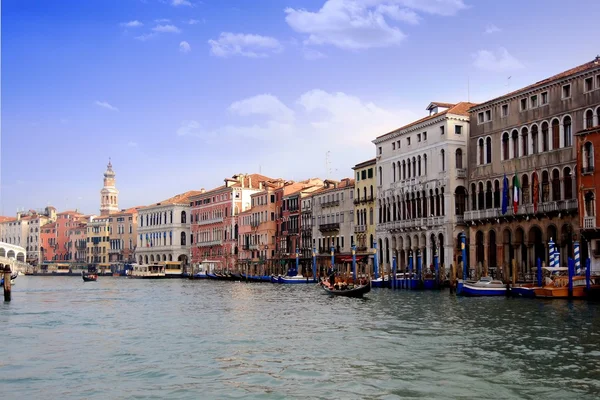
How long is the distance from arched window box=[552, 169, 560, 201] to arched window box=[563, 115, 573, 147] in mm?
1342

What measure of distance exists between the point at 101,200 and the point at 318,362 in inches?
4147

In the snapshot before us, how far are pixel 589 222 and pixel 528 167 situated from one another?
765 cm

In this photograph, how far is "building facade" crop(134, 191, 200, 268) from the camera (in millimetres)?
85188

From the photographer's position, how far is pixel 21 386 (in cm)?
1165

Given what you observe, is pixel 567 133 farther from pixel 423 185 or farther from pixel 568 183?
pixel 423 185

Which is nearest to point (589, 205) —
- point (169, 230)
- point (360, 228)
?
point (360, 228)

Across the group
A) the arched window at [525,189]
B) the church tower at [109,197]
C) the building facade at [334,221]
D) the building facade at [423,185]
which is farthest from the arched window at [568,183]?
the church tower at [109,197]

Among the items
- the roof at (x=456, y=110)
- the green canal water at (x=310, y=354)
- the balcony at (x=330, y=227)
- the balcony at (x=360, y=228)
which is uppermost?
the roof at (x=456, y=110)

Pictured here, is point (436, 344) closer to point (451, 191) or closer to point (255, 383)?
point (255, 383)

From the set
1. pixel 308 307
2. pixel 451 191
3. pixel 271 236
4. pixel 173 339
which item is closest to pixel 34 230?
pixel 271 236

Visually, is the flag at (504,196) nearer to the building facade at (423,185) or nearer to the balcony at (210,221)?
the building facade at (423,185)

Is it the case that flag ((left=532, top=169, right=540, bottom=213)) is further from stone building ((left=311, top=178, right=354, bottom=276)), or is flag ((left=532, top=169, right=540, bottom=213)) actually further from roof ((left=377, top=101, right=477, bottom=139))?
stone building ((left=311, top=178, right=354, bottom=276))

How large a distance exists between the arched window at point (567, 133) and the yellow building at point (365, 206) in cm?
1697

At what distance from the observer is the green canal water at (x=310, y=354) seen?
1116cm
